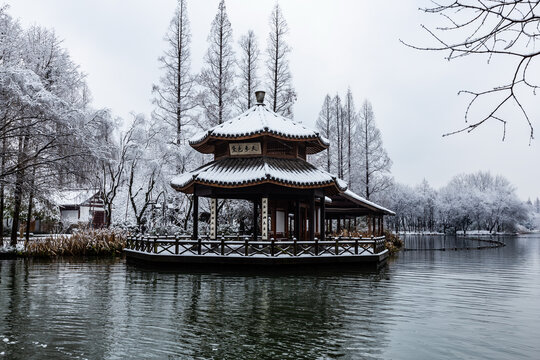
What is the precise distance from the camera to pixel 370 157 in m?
41.8

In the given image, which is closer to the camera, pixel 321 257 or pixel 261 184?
pixel 321 257

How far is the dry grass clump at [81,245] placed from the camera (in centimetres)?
2209

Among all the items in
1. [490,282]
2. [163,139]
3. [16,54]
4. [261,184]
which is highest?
[16,54]

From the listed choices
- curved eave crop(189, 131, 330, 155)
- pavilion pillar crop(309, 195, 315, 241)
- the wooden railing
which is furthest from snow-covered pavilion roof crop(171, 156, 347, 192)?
the wooden railing

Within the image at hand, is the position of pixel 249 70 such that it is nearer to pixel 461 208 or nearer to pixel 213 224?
pixel 213 224

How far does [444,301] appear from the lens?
10938mm

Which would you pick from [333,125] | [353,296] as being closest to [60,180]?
[353,296]

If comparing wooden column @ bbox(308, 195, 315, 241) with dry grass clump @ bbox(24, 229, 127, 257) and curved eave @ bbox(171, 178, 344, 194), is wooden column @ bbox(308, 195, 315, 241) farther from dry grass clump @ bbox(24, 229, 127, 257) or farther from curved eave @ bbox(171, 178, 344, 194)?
dry grass clump @ bbox(24, 229, 127, 257)

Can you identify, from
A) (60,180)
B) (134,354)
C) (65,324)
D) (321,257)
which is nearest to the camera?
(134,354)

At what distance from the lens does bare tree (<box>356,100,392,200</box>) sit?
41781 millimetres

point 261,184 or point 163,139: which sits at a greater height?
point 163,139

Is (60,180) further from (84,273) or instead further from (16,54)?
(16,54)

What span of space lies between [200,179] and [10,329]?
12.5m

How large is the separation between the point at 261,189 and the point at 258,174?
3.18 feet
